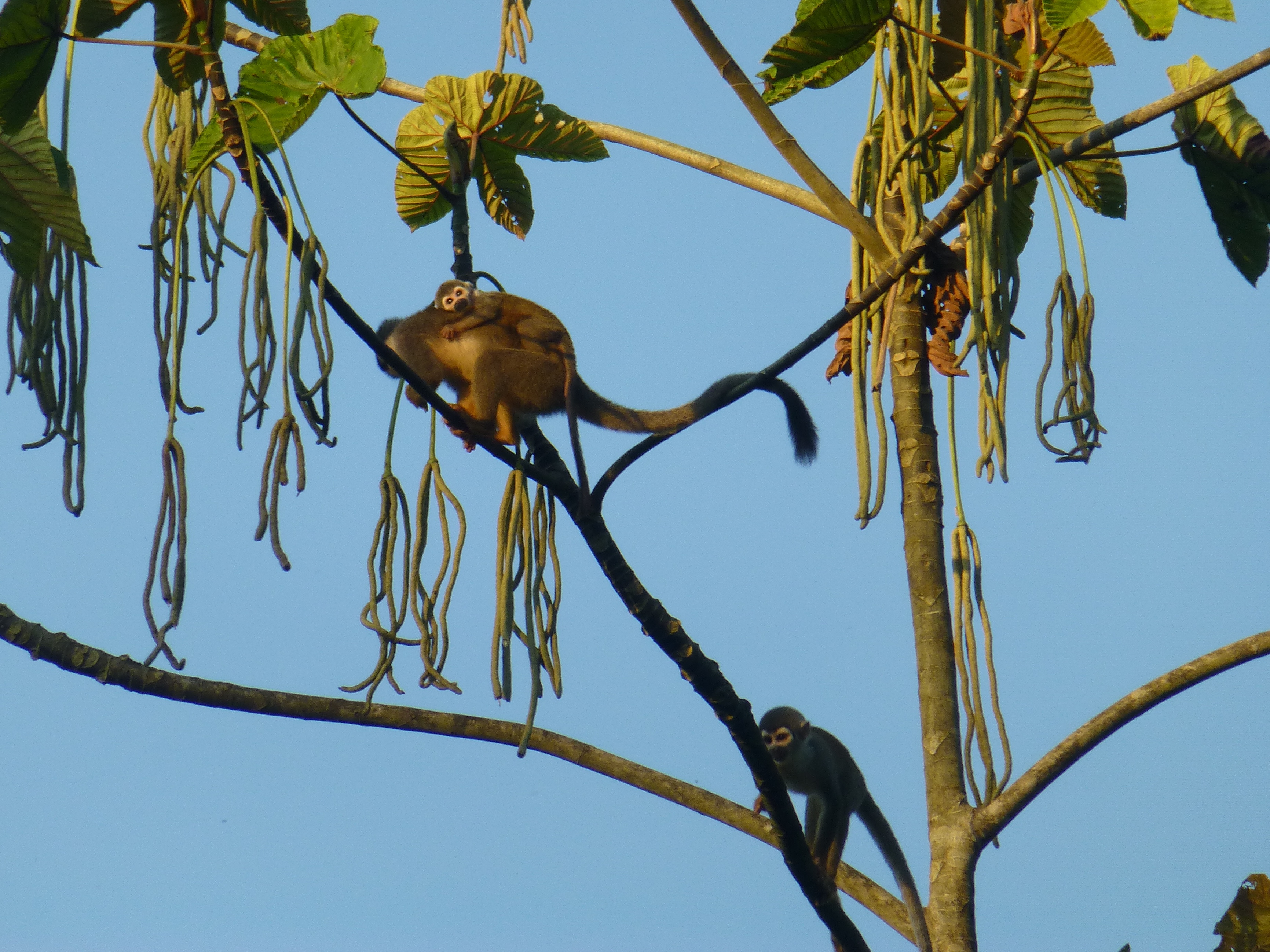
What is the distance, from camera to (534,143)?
4.75m

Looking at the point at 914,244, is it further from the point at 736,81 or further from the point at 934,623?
the point at 934,623

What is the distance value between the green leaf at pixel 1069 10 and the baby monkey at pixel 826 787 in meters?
3.82

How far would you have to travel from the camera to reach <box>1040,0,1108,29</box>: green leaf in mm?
3080

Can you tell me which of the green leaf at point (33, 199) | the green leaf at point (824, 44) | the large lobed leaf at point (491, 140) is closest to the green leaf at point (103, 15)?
the green leaf at point (33, 199)

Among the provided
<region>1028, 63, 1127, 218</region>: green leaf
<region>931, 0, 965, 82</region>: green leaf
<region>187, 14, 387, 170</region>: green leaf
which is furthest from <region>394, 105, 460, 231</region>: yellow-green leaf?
<region>1028, 63, 1127, 218</region>: green leaf

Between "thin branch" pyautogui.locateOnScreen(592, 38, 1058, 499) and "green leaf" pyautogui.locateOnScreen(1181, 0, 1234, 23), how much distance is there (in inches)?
14.4

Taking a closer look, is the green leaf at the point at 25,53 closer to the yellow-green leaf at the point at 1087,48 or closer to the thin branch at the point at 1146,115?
the thin branch at the point at 1146,115

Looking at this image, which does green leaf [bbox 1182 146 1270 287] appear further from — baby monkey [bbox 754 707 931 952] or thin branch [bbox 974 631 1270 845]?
baby monkey [bbox 754 707 931 952]

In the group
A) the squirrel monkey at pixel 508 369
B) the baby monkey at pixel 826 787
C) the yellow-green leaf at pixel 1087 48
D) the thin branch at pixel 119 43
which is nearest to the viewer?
the thin branch at pixel 119 43

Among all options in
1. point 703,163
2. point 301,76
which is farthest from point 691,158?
point 301,76

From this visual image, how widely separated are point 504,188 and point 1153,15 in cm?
277

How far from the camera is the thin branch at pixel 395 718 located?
368cm

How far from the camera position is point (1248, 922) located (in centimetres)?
383

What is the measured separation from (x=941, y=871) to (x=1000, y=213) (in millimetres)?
2158
